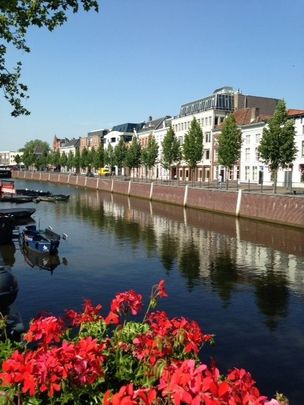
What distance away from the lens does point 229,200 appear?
55.7 meters

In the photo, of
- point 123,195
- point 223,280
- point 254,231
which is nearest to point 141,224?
point 254,231

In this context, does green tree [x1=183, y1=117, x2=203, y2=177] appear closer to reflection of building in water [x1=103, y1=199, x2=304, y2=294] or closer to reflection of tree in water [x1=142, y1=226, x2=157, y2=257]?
reflection of building in water [x1=103, y1=199, x2=304, y2=294]

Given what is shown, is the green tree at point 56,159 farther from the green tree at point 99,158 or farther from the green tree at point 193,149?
the green tree at point 193,149

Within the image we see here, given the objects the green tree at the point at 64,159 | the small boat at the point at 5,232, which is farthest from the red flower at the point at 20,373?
the green tree at the point at 64,159

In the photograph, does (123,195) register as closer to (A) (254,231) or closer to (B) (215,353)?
(A) (254,231)

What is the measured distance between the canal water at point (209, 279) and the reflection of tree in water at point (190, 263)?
0.06m

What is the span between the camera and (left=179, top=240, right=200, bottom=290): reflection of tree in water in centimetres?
2588

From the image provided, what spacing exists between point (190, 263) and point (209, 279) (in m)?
4.24

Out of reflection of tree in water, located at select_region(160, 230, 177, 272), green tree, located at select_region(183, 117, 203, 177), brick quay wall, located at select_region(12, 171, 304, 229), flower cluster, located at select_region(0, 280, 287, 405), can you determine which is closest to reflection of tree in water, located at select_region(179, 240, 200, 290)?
reflection of tree in water, located at select_region(160, 230, 177, 272)

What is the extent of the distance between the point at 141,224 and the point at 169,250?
15.2m

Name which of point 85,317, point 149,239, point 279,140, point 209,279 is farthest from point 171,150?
point 85,317

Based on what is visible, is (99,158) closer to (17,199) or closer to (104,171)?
(104,171)

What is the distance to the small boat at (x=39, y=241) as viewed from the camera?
30.1 meters

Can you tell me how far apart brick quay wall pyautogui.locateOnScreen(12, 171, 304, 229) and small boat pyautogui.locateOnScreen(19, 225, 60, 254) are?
2504cm
